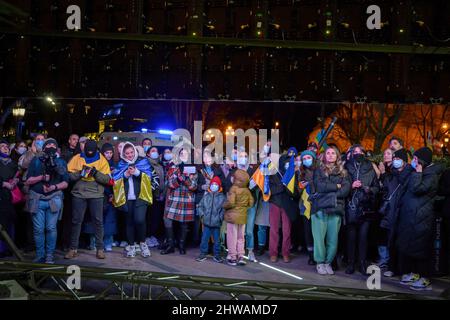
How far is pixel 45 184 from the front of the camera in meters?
7.49

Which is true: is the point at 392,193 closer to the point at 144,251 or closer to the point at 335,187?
the point at 335,187

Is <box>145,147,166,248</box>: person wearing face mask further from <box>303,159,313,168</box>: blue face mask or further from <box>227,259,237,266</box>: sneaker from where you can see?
<box>303,159,313,168</box>: blue face mask

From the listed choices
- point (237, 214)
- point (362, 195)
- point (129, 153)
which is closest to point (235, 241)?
point (237, 214)

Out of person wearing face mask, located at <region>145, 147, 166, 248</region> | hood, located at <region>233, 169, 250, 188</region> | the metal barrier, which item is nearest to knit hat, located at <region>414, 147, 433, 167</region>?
the metal barrier

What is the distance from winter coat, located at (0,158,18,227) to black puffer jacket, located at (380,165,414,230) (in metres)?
6.72

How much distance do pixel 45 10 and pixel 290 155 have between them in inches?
332

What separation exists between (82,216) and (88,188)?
0.52 meters

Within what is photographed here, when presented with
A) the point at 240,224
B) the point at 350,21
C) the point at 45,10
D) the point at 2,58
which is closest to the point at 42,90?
the point at 2,58

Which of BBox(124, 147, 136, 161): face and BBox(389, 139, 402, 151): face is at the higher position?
BBox(389, 139, 402, 151): face

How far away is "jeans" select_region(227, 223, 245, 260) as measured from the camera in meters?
Result: 7.96

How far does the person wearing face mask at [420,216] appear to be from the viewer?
6699 millimetres

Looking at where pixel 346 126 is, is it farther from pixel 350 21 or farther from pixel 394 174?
pixel 394 174

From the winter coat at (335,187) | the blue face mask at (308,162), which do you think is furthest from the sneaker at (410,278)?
the blue face mask at (308,162)

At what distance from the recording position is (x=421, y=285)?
6785mm
